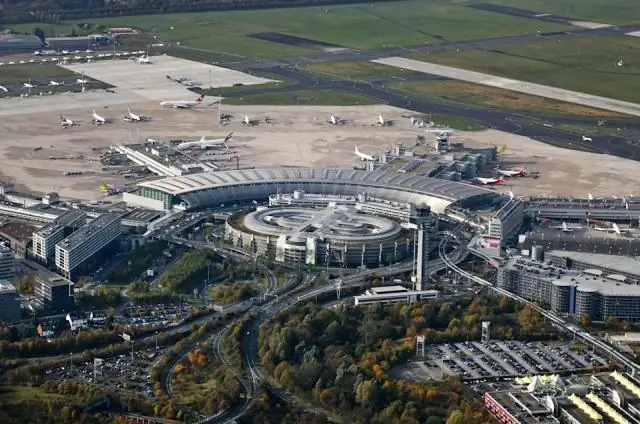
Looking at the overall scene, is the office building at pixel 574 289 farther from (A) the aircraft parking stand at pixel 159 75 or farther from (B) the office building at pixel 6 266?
(A) the aircraft parking stand at pixel 159 75

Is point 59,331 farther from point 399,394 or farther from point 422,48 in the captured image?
point 422,48

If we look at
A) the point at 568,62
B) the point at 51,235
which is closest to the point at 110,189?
the point at 51,235

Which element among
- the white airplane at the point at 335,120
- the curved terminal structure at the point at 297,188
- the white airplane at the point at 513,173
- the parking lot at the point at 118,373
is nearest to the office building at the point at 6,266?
the parking lot at the point at 118,373

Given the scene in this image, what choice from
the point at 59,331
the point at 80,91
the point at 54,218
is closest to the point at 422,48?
the point at 80,91

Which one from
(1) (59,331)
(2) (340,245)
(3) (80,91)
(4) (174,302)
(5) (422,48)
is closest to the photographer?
(1) (59,331)

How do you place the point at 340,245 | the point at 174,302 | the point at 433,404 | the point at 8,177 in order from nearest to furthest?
1. the point at 433,404
2. the point at 174,302
3. the point at 340,245
4. the point at 8,177

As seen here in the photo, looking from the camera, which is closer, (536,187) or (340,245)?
(340,245)
